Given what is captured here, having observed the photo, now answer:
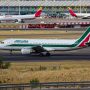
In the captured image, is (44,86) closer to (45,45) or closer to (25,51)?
(25,51)

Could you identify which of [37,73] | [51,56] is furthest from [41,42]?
[37,73]

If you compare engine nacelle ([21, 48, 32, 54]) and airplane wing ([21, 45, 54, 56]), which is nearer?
engine nacelle ([21, 48, 32, 54])

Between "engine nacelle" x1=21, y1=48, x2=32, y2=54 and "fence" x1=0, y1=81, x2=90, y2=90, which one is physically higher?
"fence" x1=0, y1=81, x2=90, y2=90

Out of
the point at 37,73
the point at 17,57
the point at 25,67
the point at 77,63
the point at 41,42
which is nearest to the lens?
the point at 37,73

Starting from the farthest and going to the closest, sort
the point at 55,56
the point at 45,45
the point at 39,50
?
1. the point at 45,45
2. the point at 39,50
3. the point at 55,56

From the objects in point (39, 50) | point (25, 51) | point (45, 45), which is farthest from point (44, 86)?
point (45, 45)

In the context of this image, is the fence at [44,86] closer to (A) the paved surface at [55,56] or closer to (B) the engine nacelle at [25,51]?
(A) the paved surface at [55,56]

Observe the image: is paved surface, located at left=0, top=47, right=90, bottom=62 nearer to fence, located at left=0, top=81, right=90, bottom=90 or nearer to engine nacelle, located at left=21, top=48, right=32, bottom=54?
engine nacelle, located at left=21, top=48, right=32, bottom=54

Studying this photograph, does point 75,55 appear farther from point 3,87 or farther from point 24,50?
point 3,87

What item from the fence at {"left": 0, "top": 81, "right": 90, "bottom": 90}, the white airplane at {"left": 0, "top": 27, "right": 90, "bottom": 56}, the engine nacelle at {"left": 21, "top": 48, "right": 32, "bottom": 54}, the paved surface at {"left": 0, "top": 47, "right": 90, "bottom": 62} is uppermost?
the fence at {"left": 0, "top": 81, "right": 90, "bottom": 90}

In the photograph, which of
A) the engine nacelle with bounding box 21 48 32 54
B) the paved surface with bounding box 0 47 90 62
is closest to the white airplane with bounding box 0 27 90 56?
the engine nacelle with bounding box 21 48 32 54

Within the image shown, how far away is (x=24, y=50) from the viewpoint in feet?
247

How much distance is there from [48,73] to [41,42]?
83.7 feet

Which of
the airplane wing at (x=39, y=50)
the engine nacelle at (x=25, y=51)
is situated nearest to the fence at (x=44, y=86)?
the engine nacelle at (x=25, y=51)
